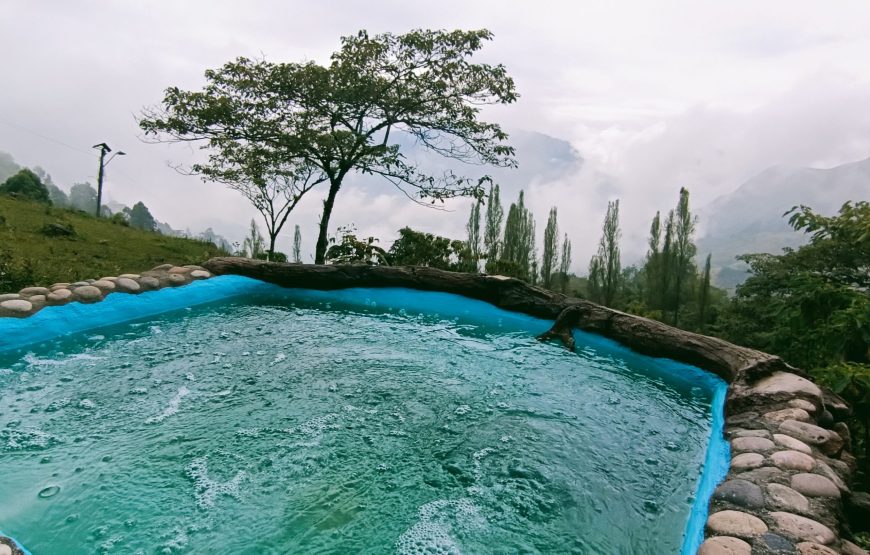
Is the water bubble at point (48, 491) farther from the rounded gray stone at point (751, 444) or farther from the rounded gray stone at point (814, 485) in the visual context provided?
the rounded gray stone at point (751, 444)

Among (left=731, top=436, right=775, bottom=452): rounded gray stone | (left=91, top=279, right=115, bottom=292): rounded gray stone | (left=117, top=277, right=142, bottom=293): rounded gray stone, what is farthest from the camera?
(left=117, top=277, right=142, bottom=293): rounded gray stone

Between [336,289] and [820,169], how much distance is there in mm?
172112

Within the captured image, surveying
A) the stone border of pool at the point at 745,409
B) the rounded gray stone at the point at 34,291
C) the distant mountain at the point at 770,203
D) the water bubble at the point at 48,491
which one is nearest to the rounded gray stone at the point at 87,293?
Answer: the stone border of pool at the point at 745,409

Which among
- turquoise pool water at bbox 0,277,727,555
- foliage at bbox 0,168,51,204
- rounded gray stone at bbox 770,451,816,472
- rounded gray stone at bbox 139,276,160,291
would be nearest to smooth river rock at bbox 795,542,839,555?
turquoise pool water at bbox 0,277,727,555

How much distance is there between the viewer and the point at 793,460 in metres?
2.79

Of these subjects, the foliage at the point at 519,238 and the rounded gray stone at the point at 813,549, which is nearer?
the rounded gray stone at the point at 813,549

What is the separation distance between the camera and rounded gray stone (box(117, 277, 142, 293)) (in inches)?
246

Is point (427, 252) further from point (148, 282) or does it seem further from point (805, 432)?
point (805, 432)

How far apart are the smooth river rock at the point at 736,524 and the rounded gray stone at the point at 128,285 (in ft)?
21.9

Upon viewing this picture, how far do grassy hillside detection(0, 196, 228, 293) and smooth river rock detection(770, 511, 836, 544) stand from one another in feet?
25.4

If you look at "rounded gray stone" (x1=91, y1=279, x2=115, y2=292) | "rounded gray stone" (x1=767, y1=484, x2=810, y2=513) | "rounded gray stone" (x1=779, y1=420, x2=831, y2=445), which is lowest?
"rounded gray stone" (x1=767, y1=484, x2=810, y2=513)

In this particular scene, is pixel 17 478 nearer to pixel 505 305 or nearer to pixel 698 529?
pixel 698 529

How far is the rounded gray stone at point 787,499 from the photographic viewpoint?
7.73 feet

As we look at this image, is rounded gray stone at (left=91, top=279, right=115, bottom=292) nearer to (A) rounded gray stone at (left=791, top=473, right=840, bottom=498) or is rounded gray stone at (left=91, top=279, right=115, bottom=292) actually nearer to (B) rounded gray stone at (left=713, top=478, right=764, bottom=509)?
(B) rounded gray stone at (left=713, top=478, right=764, bottom=509)
